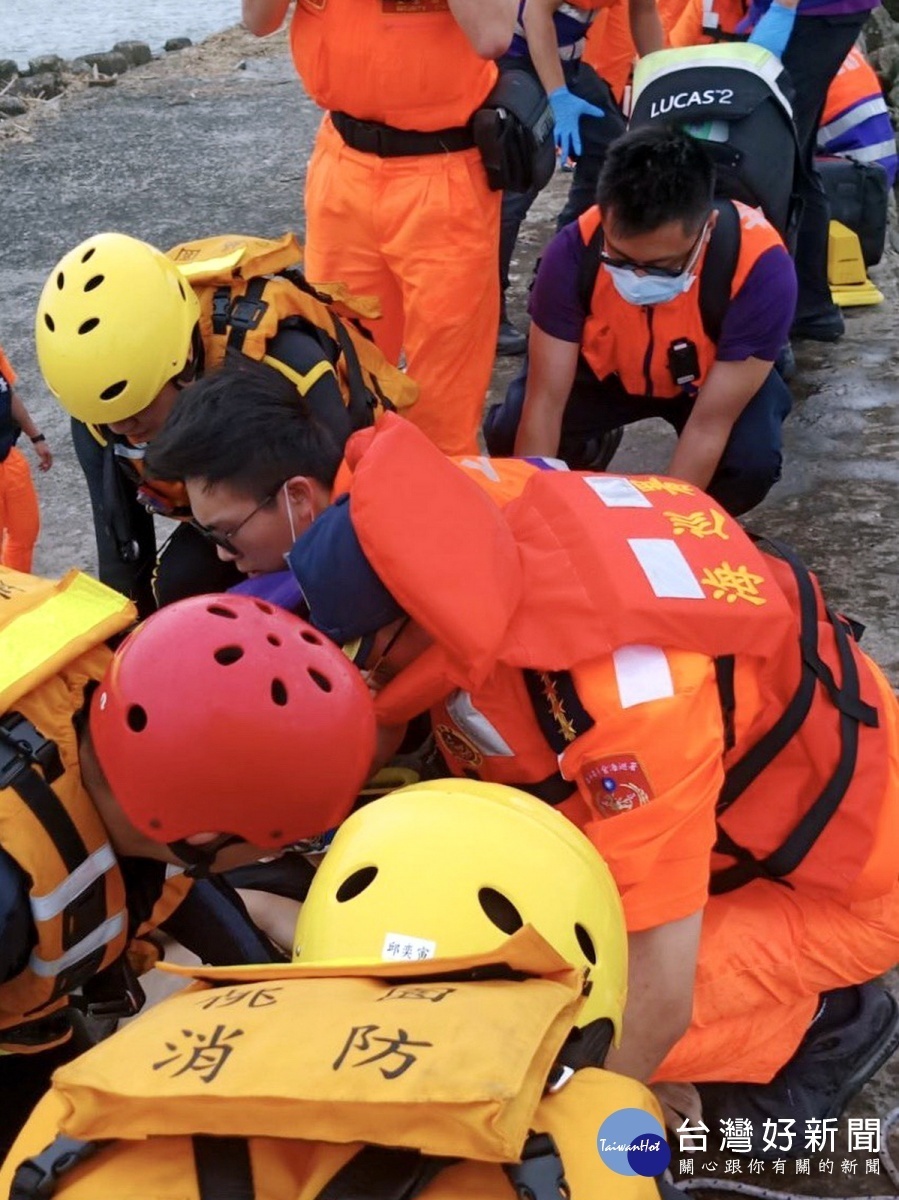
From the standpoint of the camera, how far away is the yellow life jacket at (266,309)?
10.8ft

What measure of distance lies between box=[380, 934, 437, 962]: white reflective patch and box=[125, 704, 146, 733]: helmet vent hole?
1.58 feet

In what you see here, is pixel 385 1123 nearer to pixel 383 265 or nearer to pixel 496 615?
pixel 496 615

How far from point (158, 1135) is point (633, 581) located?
1.24 m

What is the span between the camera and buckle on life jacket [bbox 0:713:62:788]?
202cm

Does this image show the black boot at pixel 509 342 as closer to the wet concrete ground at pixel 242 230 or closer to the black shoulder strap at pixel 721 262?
the wet concrete ground at pixel 242 230

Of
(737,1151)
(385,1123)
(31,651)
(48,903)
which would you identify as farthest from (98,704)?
(737,1151)

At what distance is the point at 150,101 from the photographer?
1031 centimetres

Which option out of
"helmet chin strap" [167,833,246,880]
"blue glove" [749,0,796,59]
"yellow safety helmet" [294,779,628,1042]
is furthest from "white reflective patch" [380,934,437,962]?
"blue glove" [749,0,796,59]

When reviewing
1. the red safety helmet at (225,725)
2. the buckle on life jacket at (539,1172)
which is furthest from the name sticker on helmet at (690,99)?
the buckle on life jacket at (539,1172)

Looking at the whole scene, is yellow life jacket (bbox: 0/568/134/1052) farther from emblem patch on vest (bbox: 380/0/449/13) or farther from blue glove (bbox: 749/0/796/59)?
blue glove (bbox: 749/0/796/59)

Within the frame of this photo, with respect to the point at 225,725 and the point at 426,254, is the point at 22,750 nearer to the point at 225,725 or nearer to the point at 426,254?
the point at 225,725

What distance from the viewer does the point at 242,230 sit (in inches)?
302

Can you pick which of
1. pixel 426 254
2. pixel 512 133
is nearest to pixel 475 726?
pixel 426 254

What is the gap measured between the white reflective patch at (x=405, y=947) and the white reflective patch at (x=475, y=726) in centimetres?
73
